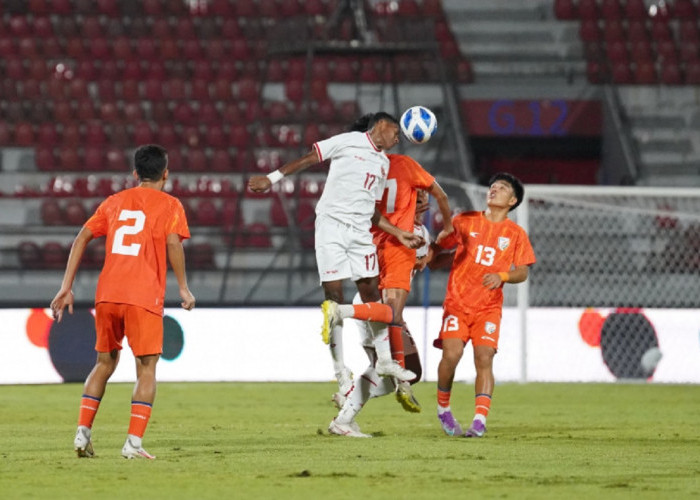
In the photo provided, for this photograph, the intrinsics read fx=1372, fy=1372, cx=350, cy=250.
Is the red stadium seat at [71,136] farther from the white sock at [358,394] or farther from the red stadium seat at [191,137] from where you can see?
the white sock at [358,394]

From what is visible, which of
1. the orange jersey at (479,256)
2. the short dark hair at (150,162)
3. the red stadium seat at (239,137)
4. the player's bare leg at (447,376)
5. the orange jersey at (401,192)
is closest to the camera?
the short dark hair at (150,162)

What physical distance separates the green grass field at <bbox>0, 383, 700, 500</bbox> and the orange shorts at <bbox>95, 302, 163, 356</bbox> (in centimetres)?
54

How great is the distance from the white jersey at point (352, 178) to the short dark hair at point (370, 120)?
0.55ft

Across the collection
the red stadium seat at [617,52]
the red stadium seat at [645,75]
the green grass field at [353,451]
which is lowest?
the green grass field at [353,451]

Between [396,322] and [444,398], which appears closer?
[444,398]

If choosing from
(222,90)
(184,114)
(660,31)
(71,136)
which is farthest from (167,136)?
(660,31)

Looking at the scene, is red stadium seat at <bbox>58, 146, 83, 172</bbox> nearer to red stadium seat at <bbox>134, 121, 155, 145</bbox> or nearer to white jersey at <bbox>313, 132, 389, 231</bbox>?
red stadium seat at <bbox>134, 121, 155, 145</bbox>

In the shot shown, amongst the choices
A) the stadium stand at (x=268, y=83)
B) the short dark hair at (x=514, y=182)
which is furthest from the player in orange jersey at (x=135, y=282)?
the stadium stand at (x=268, y=83)

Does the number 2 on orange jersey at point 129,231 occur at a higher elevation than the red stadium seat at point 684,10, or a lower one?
lower

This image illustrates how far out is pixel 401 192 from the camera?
8484mm

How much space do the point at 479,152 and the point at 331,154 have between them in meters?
14.2

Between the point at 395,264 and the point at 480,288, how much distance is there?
65 centimetres

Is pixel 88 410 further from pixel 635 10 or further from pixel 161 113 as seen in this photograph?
pixel 635 10

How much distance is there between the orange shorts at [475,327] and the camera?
8.00m
